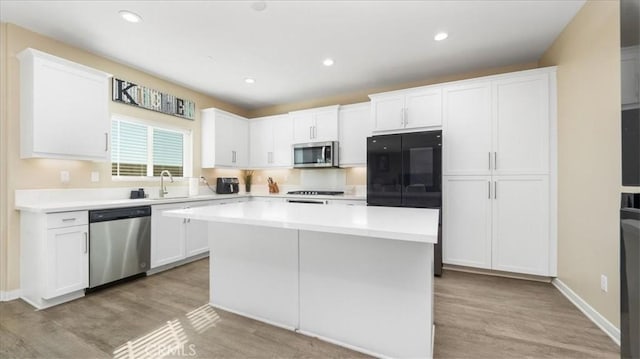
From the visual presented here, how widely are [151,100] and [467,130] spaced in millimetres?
4204

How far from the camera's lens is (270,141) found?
4953 mm

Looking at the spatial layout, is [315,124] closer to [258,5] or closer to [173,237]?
[258,5]

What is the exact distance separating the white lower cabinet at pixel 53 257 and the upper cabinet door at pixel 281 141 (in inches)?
111

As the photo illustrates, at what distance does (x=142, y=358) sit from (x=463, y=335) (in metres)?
2.23

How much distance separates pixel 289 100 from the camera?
4953 mm

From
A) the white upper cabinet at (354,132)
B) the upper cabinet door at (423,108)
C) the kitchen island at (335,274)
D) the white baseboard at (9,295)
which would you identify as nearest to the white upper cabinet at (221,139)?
the white upper cabinet at (354,132)

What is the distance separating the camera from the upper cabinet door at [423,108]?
339 cm

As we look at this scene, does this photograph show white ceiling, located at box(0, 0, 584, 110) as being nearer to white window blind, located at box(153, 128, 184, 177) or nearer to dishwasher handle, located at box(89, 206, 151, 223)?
white window blind, located at box(153, 128, 184, 177)

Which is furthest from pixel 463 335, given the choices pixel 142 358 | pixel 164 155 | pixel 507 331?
pixel 164 155

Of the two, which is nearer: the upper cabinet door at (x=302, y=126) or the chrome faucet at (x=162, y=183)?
the chrome faucet at (x=162, y=183)

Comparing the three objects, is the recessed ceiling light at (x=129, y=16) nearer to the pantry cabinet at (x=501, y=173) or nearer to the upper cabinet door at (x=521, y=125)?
the pantry cabinet at (x=501, y=173)

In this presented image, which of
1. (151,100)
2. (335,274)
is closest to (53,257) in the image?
(151,100)

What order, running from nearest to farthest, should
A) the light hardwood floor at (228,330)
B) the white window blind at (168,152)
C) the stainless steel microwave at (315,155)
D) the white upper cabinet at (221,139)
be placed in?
the light hardwood floor at (228,330), the white window blind at (168,152), the stainless steel microwave at (315,155), the white upper cabinet at (221,139)

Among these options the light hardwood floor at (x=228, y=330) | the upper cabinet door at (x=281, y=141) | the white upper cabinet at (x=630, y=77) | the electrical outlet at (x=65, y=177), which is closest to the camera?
the white upper cabinet at (x=630, y=77)
